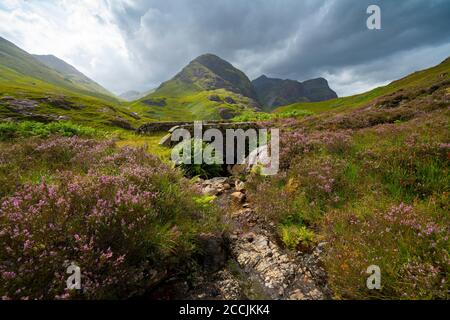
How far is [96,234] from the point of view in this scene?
3.35 m

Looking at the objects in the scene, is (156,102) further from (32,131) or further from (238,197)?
(238,197)

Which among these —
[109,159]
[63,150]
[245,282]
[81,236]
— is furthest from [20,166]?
[245,282]

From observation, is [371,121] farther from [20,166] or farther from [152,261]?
[20,166]

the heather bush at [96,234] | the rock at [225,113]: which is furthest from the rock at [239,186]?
the rock at [225,113]

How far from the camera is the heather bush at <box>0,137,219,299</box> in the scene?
9.19 feet

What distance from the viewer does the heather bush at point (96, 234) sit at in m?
2.80

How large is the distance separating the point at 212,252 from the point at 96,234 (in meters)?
2.12

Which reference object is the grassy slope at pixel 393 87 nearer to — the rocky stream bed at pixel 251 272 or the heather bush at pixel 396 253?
the heather bush at pixel 396 253

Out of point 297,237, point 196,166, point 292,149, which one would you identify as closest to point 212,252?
point 297,237

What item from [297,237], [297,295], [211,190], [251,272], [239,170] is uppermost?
[239,170]

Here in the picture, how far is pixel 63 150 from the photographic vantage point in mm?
7180

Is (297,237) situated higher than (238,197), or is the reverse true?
(238,197)

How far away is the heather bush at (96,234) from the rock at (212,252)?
0.60 ft

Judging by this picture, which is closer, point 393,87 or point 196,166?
point 196,166
